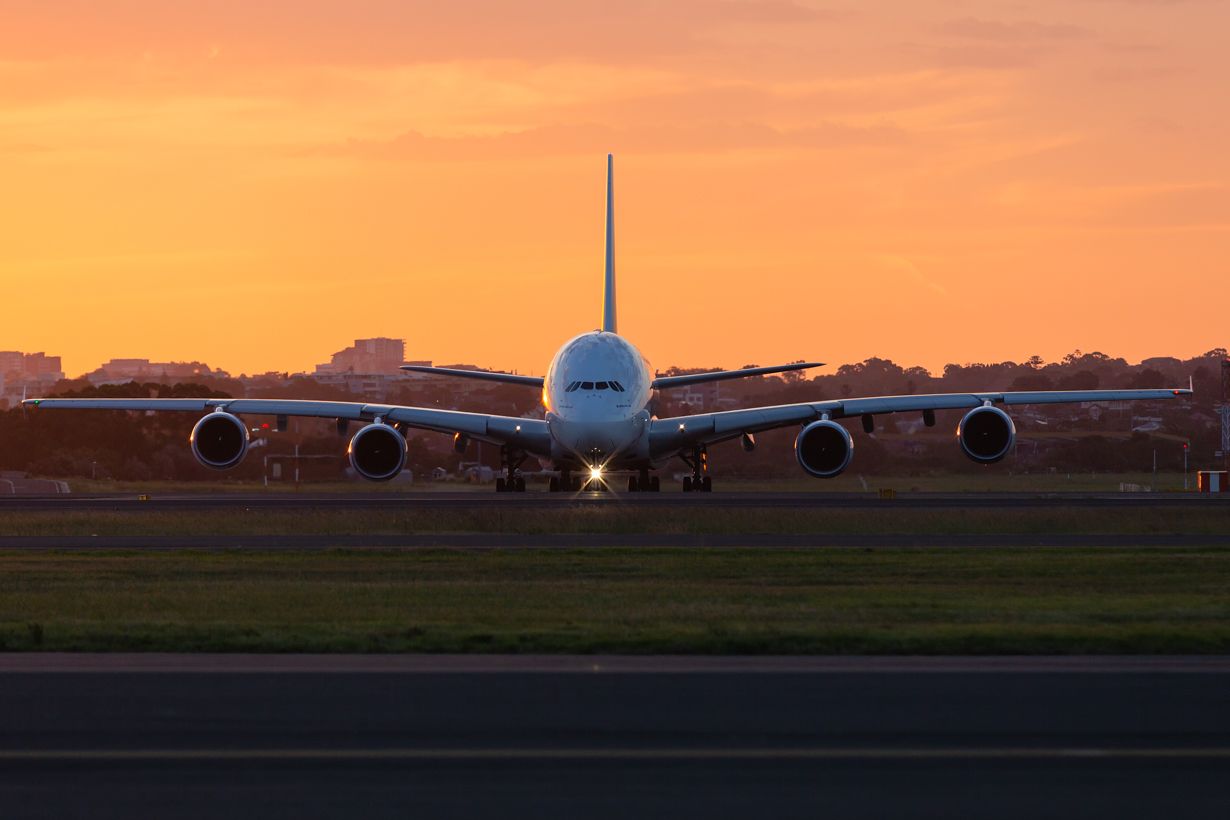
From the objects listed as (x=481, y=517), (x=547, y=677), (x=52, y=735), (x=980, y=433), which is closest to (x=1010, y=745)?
(x=547, y=677)

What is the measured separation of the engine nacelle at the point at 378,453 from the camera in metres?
50.1

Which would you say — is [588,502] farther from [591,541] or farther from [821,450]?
[591,541]

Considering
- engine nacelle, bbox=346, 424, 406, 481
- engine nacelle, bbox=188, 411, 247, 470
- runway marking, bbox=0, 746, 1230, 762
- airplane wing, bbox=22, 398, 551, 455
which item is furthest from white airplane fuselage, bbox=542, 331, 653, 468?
runway marking, bbox=0, 746, 1230, 762

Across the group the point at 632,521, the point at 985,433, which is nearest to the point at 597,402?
the point at 985,433

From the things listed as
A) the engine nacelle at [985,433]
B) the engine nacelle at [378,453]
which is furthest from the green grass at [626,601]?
the engine nacelle at [985,433]

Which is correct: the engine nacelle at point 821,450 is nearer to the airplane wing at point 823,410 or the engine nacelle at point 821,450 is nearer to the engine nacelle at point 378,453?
the airplane wing at point 823,410

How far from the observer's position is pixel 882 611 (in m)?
21.0

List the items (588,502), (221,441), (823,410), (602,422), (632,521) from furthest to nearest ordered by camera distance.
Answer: (823,410) → (221,441) → (602,422) → (588,502) → (632,521)

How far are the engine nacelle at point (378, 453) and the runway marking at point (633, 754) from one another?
127 feet

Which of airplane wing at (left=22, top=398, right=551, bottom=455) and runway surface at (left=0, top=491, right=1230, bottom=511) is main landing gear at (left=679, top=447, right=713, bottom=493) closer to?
runway surface at (left=0, top=491, right=1230, bottom=511)

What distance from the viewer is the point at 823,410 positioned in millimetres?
53062

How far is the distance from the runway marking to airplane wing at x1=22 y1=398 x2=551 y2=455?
134 feet

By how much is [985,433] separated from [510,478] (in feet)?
48.8

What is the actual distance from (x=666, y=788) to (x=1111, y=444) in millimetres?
90845
